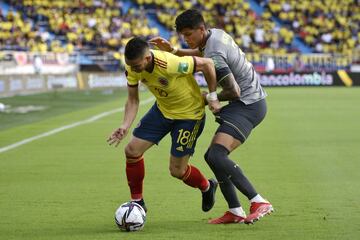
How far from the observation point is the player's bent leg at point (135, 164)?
851 cm

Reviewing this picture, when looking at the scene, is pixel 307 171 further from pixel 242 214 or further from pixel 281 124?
pixel 281 124

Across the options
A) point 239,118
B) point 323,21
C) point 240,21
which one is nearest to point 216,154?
point 239,118

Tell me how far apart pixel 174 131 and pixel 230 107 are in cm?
56

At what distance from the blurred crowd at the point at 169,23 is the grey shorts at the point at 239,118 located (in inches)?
1341

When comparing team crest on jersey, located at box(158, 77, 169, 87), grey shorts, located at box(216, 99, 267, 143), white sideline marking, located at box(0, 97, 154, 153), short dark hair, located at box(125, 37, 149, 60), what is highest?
short dark hair, located at box(125, 37, 149, 60)

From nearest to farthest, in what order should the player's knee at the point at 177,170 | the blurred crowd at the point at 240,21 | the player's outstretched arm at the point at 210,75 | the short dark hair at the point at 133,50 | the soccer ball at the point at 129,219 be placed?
the short dark hair at the point at 133,50, the soccer ball at the point at 129,219, the player's outstretched arm at the point at 210,75, the player's knee at the point at 177,170, the blurred crowd at the point at 240,21

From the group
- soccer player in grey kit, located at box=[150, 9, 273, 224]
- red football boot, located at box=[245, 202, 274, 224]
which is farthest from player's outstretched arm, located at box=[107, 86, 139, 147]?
red football boot, located at box=[245, 202, 274, 224]

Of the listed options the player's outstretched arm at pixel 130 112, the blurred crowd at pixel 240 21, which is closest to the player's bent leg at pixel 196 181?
the player's outstretched arm at pixel 130 112

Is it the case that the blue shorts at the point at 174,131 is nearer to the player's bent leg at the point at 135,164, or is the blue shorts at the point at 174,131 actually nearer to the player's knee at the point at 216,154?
the player's bent leg at the point at 135,164

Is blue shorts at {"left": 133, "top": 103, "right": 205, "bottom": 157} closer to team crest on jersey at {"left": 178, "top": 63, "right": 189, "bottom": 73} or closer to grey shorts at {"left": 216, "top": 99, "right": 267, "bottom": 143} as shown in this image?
grey shorts at {"left": 216, "top": 99, "right": 267, "bottom": 143}

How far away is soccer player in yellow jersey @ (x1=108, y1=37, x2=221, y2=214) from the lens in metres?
8.12

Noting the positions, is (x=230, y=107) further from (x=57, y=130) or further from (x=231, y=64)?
(x=57, y=130)

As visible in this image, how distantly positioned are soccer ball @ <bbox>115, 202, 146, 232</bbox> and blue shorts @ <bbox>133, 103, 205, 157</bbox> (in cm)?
73

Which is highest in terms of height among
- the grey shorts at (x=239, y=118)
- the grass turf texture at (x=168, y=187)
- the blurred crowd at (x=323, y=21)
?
the grey shorts at (x=239, y=118)
